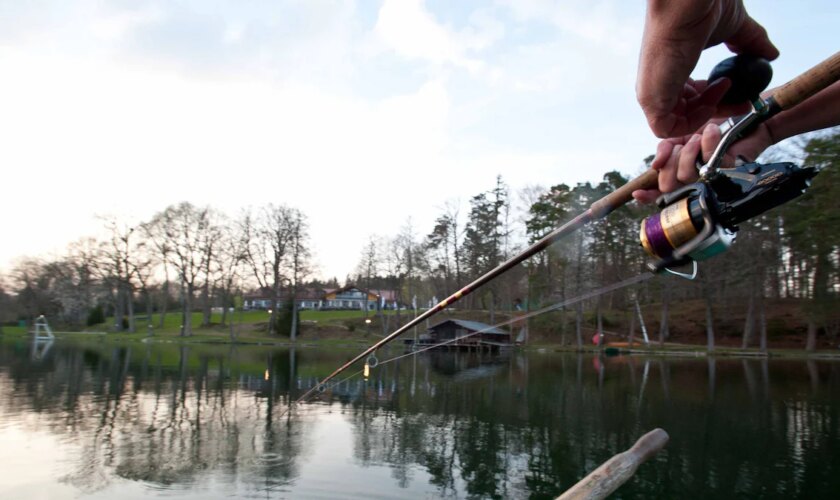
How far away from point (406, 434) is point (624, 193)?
18884 mm

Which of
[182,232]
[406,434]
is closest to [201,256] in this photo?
[182,232]

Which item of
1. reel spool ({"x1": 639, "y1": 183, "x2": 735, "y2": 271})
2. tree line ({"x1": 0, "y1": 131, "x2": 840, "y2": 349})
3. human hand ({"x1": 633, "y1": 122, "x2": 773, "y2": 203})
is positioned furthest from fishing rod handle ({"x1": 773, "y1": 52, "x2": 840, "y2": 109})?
tree line ({"x1": 0, "y1": 131, "x2": 840, "y2": 349})

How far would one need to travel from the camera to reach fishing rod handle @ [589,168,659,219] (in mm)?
2438

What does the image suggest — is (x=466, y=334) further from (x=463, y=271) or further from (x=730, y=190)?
(x=730, y=190)

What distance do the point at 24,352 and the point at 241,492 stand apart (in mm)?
49902

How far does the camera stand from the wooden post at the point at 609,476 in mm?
8289

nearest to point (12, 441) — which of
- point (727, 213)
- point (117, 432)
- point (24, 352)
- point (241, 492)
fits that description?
point (117, 432)

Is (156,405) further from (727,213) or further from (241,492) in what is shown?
(727,213)

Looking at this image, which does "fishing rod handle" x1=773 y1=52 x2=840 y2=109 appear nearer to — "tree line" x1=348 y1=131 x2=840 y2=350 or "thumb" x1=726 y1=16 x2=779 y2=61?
"thumb" x1=726 y1=16 x2=779 y2=61

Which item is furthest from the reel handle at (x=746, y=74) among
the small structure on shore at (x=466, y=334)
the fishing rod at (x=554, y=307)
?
the small structure on shore at (x=466, y=334)

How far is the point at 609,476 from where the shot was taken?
9.02 m

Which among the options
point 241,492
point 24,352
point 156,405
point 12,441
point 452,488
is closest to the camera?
point 241,492

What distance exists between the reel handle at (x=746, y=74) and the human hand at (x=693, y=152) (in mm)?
139

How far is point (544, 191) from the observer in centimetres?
6006
